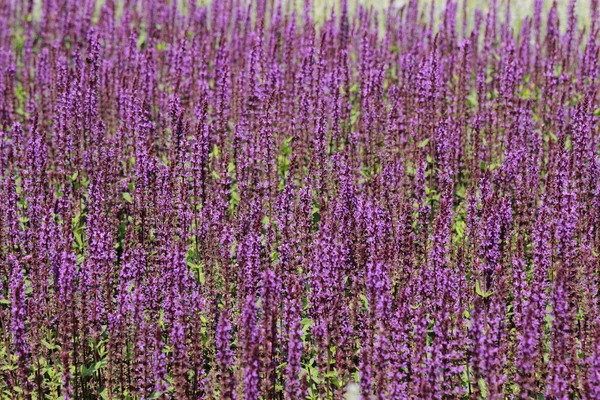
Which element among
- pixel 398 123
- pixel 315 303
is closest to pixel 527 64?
pixel 398 123

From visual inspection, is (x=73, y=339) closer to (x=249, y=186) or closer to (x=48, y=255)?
(x=48, y=255)

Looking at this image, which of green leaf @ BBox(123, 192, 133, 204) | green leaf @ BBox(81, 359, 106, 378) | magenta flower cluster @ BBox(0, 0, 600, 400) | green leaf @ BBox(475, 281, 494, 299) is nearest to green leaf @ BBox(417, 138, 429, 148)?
magenta flower cluster @ BBox(0, 0, 600, 400)

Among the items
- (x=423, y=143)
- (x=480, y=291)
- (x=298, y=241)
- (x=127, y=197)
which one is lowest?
(x=480, y=291)

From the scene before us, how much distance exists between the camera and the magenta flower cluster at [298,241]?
649 cm

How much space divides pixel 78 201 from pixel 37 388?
328 cm

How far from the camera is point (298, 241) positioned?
26.9 feet

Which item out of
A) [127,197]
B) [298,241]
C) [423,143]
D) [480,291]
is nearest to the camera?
[480,291]

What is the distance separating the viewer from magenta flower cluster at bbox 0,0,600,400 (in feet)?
21.3

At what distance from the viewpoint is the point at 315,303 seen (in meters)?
7.11

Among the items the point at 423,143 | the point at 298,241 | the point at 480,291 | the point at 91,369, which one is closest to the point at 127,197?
the point at 298,241

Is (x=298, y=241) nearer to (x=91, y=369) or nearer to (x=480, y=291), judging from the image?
(x=480, y=291)

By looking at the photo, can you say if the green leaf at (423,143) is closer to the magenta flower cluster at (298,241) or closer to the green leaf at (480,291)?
the magenta flower cluster at (298,241)

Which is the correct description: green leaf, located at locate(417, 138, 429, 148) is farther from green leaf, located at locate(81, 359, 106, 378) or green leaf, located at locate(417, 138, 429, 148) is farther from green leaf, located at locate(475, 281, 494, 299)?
green leaf, located at locate(81, 359, 106, 378)

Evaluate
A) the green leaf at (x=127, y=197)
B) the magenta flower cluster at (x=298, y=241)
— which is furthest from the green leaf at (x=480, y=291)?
the green leaf at (x=127, y=197)
